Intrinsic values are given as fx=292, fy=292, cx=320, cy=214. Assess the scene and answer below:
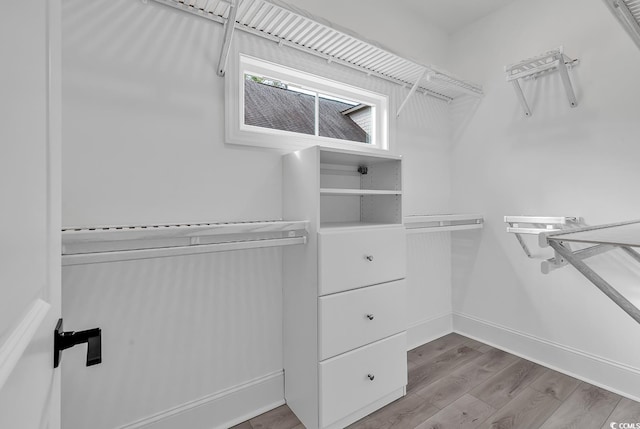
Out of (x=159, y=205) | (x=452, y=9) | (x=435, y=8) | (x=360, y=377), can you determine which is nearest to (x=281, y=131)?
(x=159, y=205)

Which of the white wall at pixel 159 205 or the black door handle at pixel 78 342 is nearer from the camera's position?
the black door handle at pixel 78 342

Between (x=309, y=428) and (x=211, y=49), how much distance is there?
212 cm

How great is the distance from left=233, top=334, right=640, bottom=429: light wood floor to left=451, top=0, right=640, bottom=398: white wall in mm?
203

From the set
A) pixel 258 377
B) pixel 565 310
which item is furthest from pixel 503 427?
pixel 258 377

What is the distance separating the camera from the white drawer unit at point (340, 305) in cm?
153

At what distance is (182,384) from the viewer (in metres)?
1.53

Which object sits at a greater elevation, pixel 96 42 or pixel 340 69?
pixel 340 69

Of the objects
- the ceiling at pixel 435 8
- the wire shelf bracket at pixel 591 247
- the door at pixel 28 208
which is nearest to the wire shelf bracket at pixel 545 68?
the ceiling at pixel 435 8

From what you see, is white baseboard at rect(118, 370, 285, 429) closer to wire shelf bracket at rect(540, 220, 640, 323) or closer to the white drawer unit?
the white drawer unit

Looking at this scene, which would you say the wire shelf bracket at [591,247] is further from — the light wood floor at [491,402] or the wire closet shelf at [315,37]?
the wire closet shelf at [315,37]

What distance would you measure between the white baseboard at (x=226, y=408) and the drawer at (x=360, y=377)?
0.41 metres

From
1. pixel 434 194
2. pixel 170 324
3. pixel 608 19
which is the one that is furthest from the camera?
pixel 434 194

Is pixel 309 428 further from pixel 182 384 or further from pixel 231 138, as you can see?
pixel 231 138

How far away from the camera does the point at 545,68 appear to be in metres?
2.00
